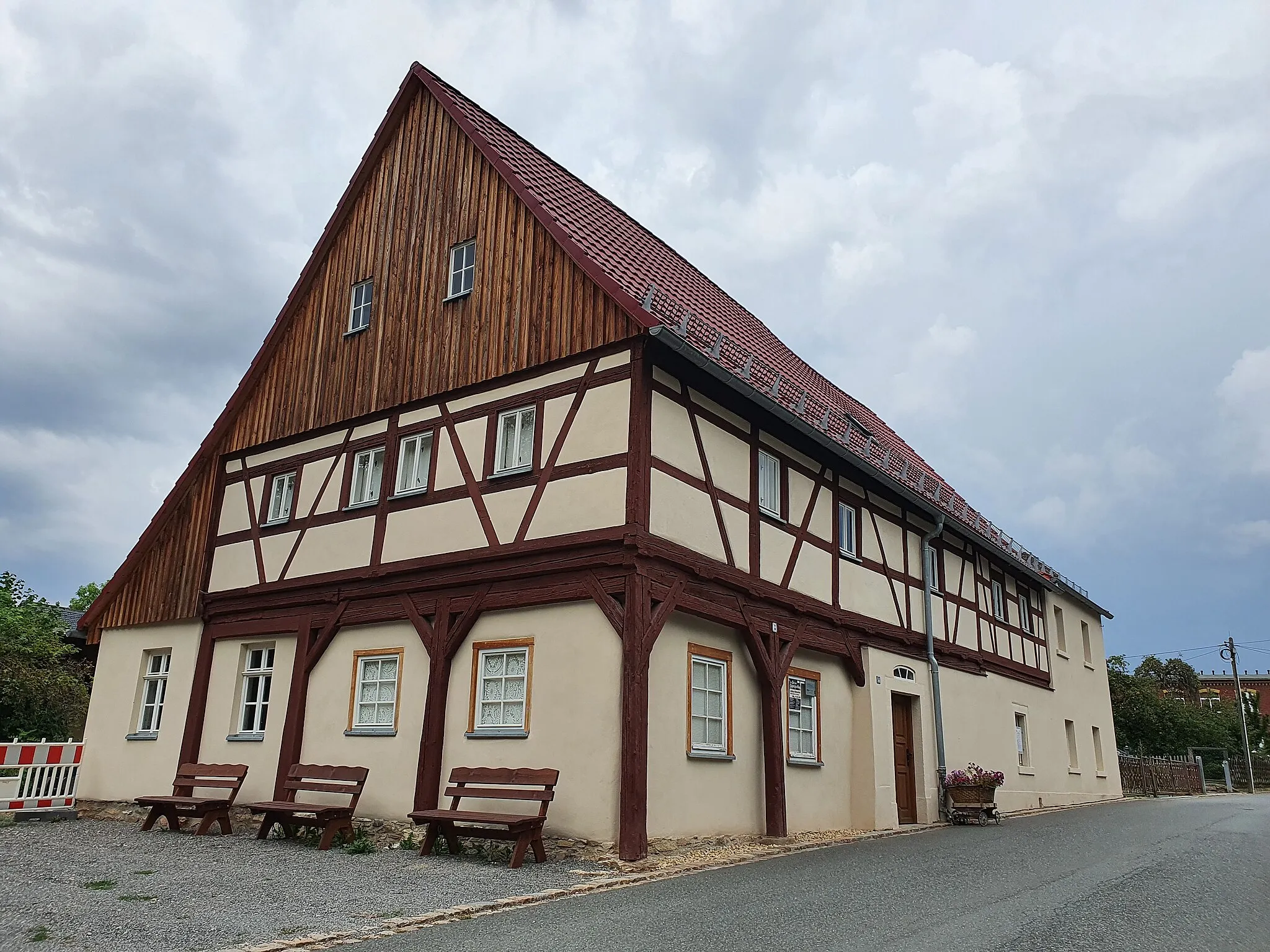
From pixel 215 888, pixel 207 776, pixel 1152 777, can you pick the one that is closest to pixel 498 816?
pixel 215 888

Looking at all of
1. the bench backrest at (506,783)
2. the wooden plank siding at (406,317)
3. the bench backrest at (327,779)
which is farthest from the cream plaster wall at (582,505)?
the bench backrest at (327,779)

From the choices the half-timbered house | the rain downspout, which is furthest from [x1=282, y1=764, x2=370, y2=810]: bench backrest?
the rain downspout

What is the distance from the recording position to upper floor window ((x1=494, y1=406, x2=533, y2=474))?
12.3 meters

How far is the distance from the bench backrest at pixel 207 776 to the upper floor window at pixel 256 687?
831 millimetres

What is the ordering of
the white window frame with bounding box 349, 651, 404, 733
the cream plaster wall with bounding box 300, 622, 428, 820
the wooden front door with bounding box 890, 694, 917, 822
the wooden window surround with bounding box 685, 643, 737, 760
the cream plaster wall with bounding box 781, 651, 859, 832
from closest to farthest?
the wooden window surround with bounding box 685, 643, 737, 760 → the cream plaster wall with bounding box 300, 622, 428, 820 → the white window frame with bounding box 349, 651, 404, 733 → the cream plaster wall with bounding box 781, 651, 859, 832 → the wooden front door with bounding box 890, 694, 917, 822

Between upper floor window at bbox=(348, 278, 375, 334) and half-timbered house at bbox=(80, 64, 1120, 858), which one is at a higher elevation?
upper floor window at bbox=(348, 278, 375, 334)

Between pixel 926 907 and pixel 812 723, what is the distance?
6245mm

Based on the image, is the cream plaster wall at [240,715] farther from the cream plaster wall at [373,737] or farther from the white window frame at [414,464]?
the white window frame at [414,464]

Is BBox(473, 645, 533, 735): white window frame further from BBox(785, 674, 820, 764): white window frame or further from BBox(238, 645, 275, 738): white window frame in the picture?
BBox(238, 645, 275, 738): white window frame

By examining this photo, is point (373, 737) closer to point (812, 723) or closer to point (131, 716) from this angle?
point (812, 723)

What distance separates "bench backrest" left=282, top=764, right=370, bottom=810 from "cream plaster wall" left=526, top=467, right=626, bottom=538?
128 inches

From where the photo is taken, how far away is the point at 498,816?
9.67 m

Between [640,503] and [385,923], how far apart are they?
505cm

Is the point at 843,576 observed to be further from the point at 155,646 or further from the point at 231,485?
the point at 155,646
